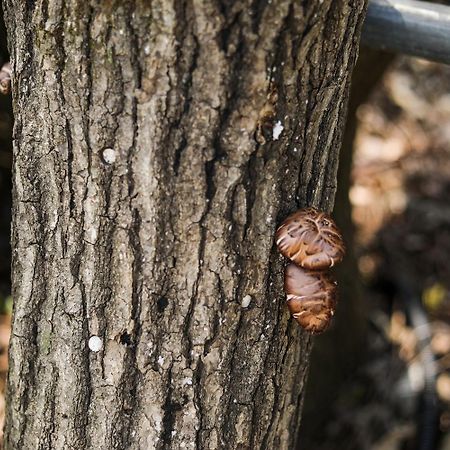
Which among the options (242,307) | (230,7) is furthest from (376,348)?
(230,7)

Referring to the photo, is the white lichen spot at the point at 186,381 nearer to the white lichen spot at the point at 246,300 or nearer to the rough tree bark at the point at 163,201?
the rough tree bark at the point at 163,201

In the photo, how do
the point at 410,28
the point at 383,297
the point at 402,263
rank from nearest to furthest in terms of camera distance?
the point at 410,28
the point at 383,297
the point at 402,263

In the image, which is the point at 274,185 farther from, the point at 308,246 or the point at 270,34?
the point at 270,34

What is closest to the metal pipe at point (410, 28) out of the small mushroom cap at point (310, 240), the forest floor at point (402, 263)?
the small mushroom cap at point (310, 240)

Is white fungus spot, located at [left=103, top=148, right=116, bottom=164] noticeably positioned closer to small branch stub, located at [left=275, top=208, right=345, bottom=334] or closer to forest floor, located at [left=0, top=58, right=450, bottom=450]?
small branch stub, located at [left=275, top=208, right=345, bottom=334]

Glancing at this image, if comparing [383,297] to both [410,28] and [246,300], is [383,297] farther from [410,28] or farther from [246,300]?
[246,300]

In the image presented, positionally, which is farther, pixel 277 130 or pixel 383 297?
pixel 383 297

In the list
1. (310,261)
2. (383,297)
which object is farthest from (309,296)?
(383,297)
